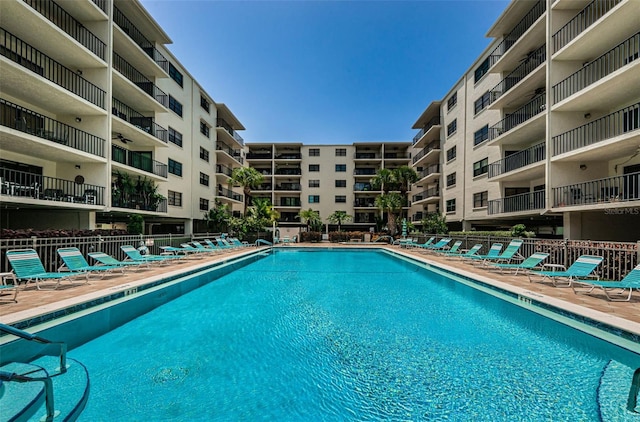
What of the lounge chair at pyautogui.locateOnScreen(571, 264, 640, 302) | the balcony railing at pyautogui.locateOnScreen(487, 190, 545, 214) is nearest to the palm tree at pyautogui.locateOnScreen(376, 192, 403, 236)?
the balcony railing at pyautogui.locateOnScreen(487, 190, 545, 214)

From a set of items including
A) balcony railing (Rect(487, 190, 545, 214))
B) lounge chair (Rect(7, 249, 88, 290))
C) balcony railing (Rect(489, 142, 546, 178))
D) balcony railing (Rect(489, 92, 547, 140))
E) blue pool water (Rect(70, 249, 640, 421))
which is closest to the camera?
blue pool water (Rect(70, 249, 640, 421))

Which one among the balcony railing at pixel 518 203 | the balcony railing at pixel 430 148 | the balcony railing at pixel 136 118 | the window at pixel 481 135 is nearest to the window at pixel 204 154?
the balcony railing at pixel 136 118

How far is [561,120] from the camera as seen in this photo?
49.5 feet

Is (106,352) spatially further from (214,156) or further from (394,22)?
(214,156)

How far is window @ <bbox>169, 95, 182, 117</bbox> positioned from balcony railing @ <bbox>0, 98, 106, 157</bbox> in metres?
9.16

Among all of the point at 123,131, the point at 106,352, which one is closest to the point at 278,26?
Answer: the point at 123,131

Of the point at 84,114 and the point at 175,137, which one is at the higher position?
the point at 175,137

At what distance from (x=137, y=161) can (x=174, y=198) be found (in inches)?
197

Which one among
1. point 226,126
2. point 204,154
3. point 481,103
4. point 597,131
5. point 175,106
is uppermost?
point 226,126

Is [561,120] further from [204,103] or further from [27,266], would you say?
[204,103]

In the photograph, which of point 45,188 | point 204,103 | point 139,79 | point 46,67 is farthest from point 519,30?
point 45,188

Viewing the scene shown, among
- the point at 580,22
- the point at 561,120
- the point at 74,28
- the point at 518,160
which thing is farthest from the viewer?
the point at 518,160

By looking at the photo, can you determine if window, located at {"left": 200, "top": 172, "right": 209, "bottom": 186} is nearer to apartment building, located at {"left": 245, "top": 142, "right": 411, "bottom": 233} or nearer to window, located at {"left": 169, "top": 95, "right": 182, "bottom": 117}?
window, located at {"left": 169, "top": 95, "right": 182, "bottom": 117}

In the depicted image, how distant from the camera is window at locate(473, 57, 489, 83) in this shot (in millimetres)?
23514
